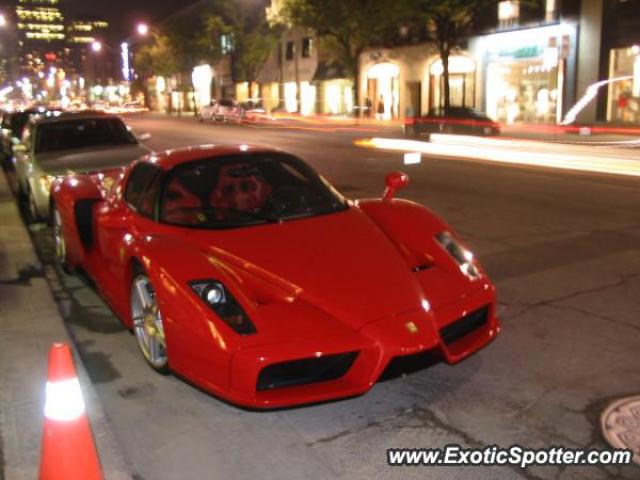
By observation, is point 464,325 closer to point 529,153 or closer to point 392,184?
point 392,184

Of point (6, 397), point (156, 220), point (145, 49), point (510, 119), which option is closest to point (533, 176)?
point (156, 220)

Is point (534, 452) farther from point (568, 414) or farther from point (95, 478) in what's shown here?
point (95, 478)

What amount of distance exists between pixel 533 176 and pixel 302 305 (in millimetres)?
11486

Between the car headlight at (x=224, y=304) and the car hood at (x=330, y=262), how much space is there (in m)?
0.27

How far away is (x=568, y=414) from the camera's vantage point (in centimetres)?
376

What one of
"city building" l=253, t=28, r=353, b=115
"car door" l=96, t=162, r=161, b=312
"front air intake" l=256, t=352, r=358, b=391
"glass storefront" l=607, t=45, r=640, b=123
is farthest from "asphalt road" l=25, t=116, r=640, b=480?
"city building" l=253, t=28, r=353, b=115

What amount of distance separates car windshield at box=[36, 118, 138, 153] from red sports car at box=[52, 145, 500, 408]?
15.4ft

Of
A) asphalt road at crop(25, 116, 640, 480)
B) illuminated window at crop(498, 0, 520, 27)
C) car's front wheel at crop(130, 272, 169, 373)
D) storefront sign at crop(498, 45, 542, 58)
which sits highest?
illuminated window at crop(498, 0, 520, 27)

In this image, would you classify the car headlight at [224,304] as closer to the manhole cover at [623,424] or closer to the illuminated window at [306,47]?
the manhole cover at [623,424]

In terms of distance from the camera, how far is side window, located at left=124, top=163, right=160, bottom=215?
16.8ft

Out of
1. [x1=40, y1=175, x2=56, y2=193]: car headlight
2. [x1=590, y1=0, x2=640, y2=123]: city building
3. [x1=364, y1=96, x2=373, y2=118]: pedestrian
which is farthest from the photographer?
[x1=364, y1=96, x2=373, y2=118]: pedestrian

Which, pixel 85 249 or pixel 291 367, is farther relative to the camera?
pixel 85 249

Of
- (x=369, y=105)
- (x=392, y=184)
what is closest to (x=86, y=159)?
(x=392, y=184)

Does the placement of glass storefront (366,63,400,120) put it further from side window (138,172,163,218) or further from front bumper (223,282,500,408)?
front bumper (223,282,500,408)
